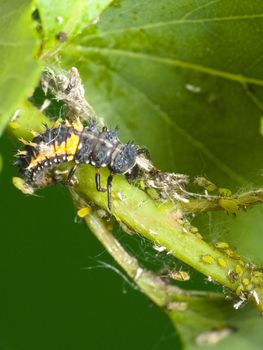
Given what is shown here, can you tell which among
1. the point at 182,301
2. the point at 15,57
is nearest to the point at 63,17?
the point at 15,57

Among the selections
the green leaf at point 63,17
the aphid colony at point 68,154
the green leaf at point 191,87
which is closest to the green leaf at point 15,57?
the green leaf at point 63,17

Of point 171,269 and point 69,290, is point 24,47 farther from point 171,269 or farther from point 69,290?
point 69,290

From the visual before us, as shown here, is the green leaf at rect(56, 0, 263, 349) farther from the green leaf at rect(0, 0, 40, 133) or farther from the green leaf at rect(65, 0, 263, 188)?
the green leaf at rect(0, 0, 40, 133)

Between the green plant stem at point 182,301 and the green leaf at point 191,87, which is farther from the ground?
the green leaf at point 191,87

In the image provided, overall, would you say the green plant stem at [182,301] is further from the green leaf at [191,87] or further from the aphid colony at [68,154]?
the aphid colony at [68,154]

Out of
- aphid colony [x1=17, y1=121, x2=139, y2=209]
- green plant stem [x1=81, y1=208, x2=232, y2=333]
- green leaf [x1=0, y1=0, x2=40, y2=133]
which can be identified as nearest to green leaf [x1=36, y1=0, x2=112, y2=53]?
green leaf [x1=0, y1=0, x2=40, y2=133]

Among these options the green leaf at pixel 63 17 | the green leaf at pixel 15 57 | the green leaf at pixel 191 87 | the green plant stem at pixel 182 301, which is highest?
the green leaf at pixel 15 57
